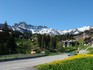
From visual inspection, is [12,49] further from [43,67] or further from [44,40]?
[43,67]

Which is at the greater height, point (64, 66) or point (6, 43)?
point (6, 43)

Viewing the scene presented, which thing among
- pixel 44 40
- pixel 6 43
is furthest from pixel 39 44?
pixel 6 43

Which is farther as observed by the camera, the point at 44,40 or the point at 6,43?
the point at 44,40

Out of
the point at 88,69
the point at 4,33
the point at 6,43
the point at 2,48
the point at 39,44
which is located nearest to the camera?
the point at 88,69

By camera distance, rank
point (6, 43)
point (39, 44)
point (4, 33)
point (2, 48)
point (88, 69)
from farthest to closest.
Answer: point (39, 44), point (4, 33), point (6, 43), point (2, 48), point (88, 69)

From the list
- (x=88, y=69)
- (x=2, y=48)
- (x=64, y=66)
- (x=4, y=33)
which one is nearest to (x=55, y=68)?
(x=64, y=66)

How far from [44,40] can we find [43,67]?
125 meters

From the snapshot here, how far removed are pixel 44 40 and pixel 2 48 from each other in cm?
5918

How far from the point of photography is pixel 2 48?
8900 cm

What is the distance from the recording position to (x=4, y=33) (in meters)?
106

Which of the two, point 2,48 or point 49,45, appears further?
point 49,45

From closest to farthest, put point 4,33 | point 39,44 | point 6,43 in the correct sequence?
point 6,43 → point 4,33 → point 39,44

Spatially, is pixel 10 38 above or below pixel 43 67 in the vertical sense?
above

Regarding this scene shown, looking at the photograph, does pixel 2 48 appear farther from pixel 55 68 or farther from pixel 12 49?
pixel 55 68
